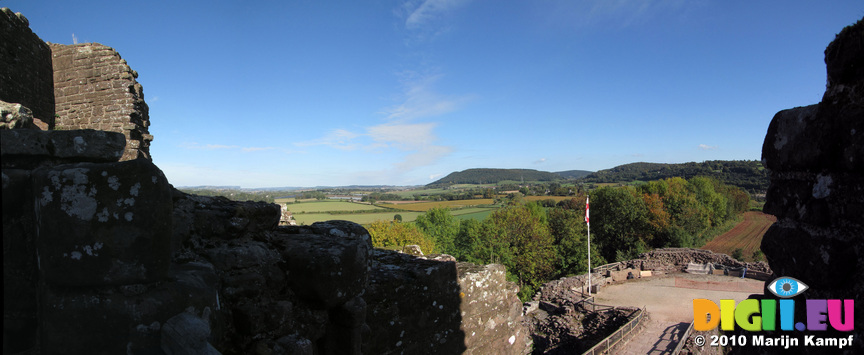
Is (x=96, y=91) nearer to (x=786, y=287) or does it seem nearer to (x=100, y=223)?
(x=100, y=223)

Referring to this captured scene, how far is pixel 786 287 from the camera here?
92.8 inches

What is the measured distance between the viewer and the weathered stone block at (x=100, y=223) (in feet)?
5.99

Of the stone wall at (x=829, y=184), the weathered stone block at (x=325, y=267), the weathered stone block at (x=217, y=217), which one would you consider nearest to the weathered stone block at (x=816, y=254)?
the stone wall at (x=829, y=184)

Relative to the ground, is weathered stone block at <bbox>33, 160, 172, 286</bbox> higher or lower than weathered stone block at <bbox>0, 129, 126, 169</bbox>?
lower

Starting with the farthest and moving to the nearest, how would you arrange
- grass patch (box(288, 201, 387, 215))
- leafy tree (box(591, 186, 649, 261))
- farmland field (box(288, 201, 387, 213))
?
farmland field (box(288, 201, 387, 213)), grass patch (box(288, 201, 387, 215)), leafy tree (box(591, 186, 649, 261))

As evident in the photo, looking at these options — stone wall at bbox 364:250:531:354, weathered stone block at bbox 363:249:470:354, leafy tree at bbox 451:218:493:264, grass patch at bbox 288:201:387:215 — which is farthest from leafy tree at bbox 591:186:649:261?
grass patch at bbox 288:201:387:215

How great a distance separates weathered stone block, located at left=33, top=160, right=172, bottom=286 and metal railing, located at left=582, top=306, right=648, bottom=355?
15.7m

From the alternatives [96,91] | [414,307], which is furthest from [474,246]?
[414,307]

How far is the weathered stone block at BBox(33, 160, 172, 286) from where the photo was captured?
1.83 metres

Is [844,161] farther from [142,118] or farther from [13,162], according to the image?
[142,118]

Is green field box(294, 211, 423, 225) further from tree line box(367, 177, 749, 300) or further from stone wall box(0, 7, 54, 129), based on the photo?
stone wall box(0, 7, 54, 129)

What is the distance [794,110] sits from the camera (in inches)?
89.2

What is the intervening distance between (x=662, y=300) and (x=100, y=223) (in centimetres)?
2709

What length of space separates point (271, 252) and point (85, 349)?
1.30 metres
